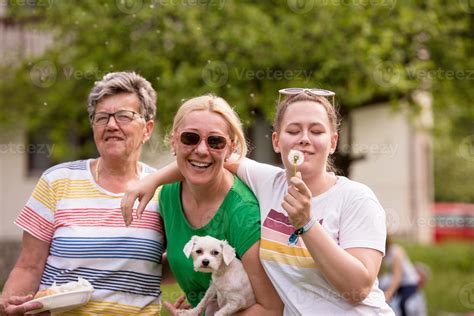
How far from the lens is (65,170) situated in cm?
406

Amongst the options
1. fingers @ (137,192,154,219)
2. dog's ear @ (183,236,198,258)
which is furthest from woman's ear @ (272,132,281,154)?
fingers @ (137,192,154,219)

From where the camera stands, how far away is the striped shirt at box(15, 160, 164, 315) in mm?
3879

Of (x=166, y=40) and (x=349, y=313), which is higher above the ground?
(x=166, y=40)

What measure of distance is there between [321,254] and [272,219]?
449 mm

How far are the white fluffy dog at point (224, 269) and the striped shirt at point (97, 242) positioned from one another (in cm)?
40

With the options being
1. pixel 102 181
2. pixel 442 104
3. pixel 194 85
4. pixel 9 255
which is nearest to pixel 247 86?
pixel 194 85

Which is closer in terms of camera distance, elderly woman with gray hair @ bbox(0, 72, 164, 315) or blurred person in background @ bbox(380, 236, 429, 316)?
elderly woman with gray hair @ bbox(0, 72, 164, 315)

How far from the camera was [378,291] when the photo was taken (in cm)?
338

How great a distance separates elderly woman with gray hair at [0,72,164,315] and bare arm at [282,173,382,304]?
1.10 meters

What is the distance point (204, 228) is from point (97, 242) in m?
0.58

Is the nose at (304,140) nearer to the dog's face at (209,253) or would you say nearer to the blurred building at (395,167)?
the dog's face at (209,253)

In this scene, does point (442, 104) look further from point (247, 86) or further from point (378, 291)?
point (378, 291)

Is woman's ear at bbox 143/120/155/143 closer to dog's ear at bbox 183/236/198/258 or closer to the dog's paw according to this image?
dog's ear at bbox 183/236/198/258

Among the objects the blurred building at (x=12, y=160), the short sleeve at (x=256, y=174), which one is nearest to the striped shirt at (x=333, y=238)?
the short sleeve at (x=256, y=174)
